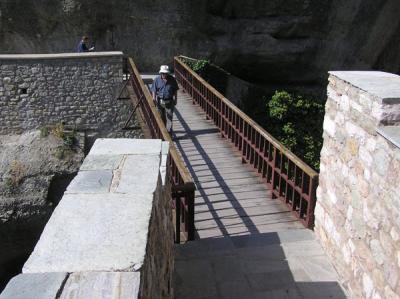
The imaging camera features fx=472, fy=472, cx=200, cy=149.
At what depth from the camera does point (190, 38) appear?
53.4 ft

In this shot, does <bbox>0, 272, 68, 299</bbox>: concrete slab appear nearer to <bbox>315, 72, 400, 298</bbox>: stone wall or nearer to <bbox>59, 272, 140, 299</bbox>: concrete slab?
<bbox>59, 272, 140, 299</bbox>: concrete slab

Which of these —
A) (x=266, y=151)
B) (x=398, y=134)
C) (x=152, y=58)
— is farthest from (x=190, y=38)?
(x=398, y=134)

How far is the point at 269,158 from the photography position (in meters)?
6.22

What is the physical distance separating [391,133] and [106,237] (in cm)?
203

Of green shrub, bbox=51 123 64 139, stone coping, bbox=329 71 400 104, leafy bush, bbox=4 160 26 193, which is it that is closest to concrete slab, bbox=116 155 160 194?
stone coping, bbox=329 71 400 104

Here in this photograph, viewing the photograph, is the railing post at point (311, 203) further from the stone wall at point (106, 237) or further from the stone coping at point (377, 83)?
the stone wall at point (106, 237)

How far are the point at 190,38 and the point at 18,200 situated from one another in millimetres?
7796

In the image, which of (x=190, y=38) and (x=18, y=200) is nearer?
(x=18, y=200)

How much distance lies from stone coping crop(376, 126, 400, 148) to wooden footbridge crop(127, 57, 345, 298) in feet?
4.89

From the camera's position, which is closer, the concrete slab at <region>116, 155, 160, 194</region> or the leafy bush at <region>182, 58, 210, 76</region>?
the concrete slab at <region>116, 155, 160, 194</region>

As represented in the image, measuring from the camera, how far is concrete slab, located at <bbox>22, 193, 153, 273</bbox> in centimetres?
188

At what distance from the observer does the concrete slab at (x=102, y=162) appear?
2.89 metres

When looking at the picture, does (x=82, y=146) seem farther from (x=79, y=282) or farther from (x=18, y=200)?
(x=79, y=282)

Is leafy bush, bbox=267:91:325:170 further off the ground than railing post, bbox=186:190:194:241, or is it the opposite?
railing post, bbox=186:190:194:241
